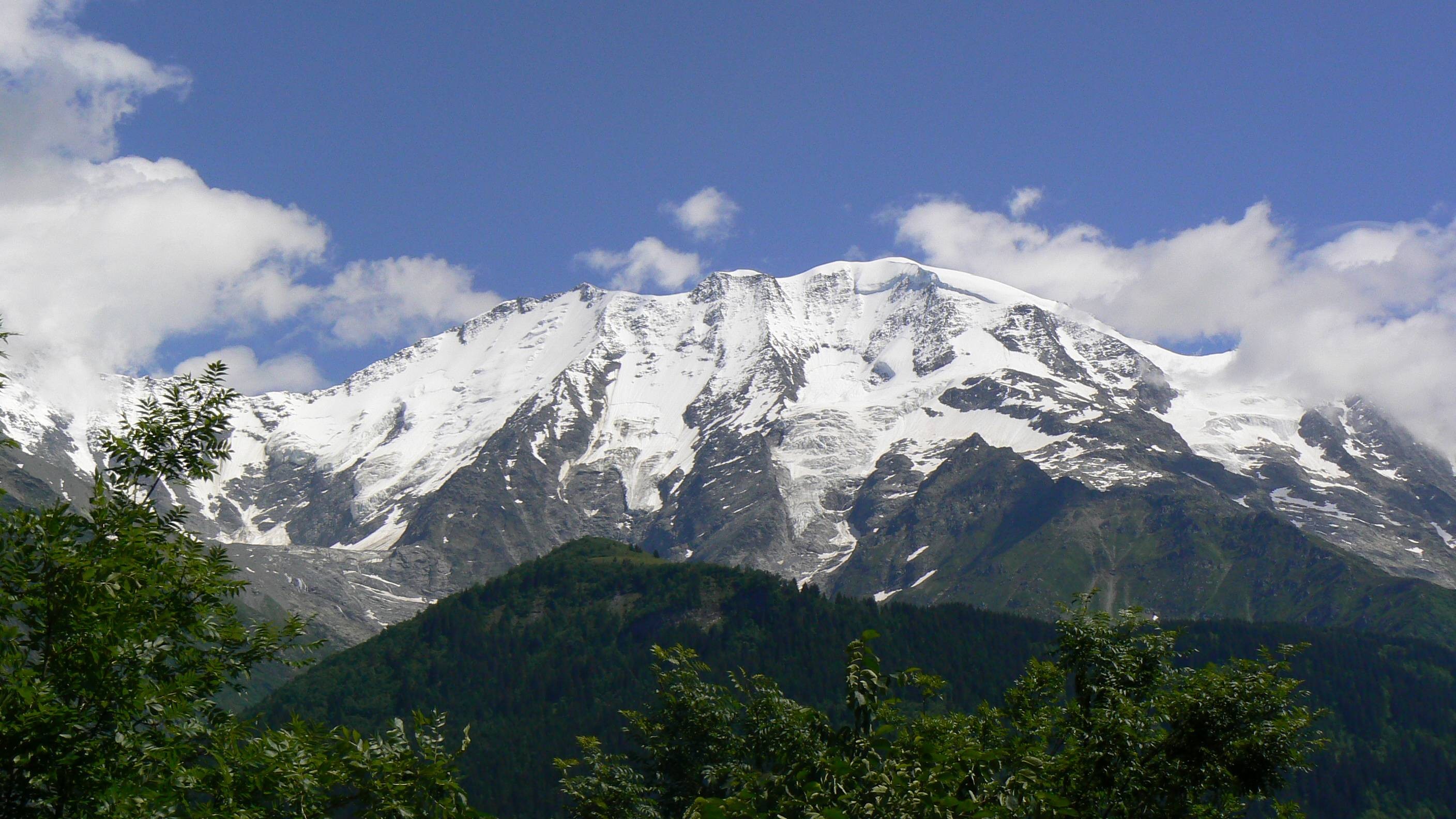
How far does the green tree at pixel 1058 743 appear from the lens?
19188 mm

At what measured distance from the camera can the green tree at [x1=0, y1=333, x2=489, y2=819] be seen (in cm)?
1731

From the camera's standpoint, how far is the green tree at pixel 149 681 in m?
17.3

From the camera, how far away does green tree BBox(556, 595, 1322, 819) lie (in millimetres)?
19188

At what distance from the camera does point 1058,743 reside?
29297mm

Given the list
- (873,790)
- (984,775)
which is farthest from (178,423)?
(984,775)

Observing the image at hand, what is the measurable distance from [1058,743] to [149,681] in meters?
20.0

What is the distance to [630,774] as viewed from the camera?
3697 centimetres

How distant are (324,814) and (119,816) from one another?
3.53 m

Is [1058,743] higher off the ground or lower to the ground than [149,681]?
lower

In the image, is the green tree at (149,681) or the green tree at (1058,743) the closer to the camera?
the green tree at (149,681)

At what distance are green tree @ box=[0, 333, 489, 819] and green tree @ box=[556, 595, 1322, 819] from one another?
5951 mm

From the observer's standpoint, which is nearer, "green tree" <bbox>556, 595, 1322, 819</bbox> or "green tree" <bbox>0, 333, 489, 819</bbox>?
"green tree" <bbox>0, 333, 489, 819</bbox>

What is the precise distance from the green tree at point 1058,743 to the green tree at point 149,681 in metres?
5.95

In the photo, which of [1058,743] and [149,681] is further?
[1058,743]
